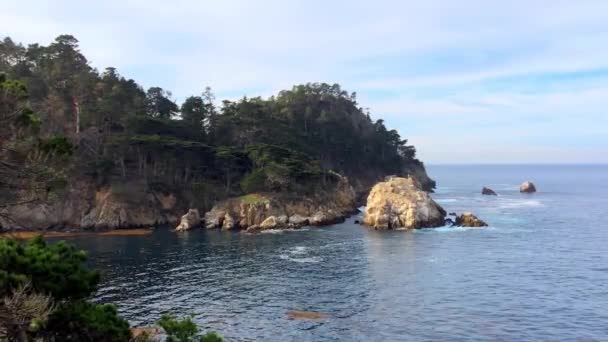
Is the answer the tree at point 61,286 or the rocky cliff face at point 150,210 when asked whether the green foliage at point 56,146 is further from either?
the rocky cliff face at point 150,210

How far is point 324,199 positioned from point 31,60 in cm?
6651

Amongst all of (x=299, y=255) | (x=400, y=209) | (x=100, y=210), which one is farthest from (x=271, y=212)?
(x=100, y=210)

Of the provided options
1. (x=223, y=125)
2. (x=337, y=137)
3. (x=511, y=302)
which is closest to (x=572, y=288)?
(x=511, y=302)

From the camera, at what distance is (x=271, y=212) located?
92.6 meters

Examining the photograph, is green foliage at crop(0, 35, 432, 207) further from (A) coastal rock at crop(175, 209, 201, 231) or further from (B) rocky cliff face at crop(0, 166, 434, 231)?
(A) coastal rock at crop(175, 209, 201, 231)

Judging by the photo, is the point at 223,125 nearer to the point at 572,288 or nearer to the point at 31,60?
the point at 31,60

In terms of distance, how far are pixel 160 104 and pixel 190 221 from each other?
108 ft

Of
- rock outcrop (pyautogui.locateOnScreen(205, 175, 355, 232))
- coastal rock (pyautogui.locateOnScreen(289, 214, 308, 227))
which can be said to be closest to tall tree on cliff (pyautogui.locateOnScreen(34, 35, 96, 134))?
rock outcrop (pyautogui.locateOnScreen(205, 175, 355, 232))

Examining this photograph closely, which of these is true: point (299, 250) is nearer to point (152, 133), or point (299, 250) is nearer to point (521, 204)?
point (152, 133)

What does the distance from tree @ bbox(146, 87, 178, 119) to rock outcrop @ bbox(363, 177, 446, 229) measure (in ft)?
158

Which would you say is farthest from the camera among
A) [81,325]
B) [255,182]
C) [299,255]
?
[255,182]

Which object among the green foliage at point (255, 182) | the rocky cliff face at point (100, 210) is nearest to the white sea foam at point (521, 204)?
the green foliage at point (255, 182)

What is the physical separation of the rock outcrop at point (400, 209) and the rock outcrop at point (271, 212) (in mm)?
9489

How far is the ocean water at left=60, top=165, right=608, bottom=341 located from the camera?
1564 inches
